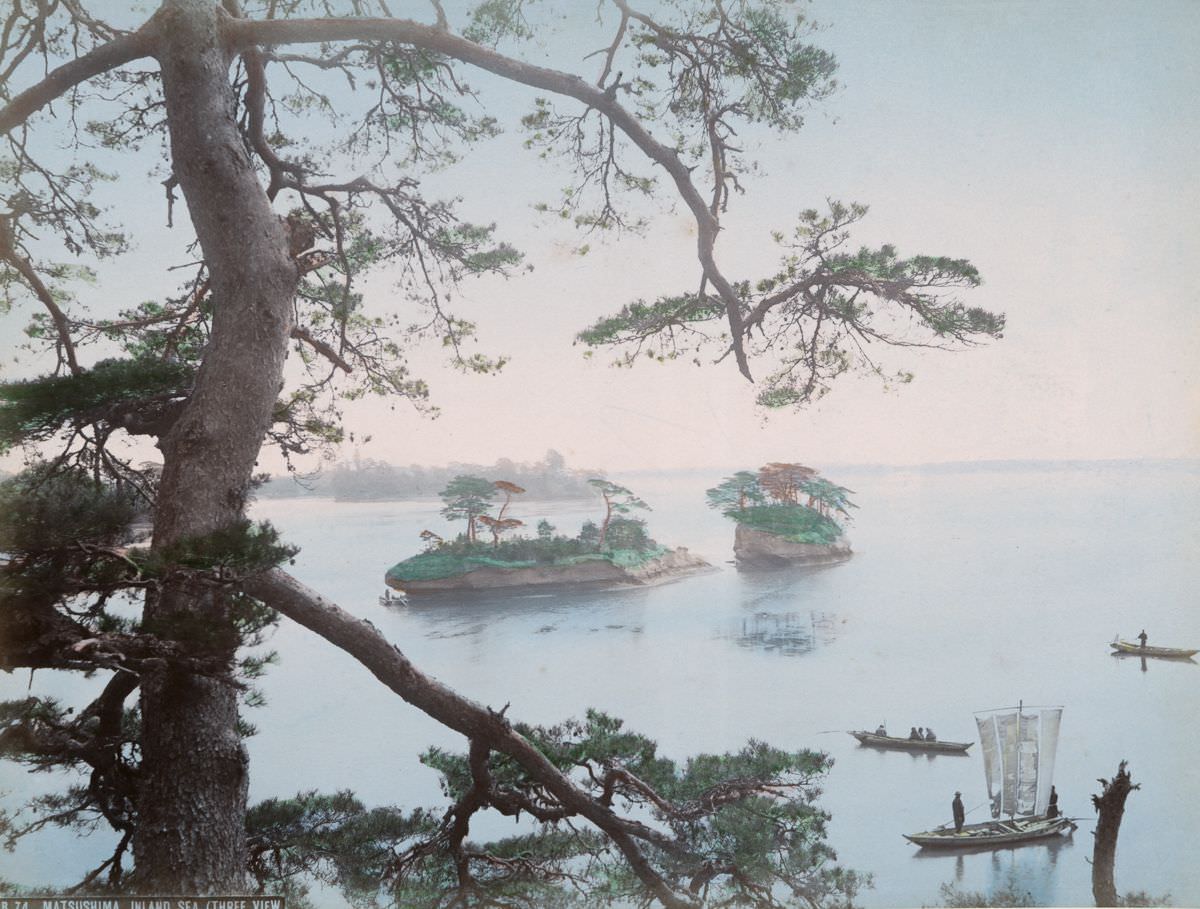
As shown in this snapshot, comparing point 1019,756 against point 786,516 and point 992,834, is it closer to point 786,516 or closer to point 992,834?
point 992,834

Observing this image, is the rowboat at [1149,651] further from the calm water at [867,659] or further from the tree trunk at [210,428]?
the tree trunk at [210,428]

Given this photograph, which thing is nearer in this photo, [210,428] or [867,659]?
[210,428]

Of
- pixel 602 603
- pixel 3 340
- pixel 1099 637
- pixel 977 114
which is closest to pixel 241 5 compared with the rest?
pixel 3 340

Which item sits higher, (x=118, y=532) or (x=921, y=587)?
(x=118, y=532)

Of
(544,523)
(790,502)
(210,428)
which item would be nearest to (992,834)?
(790,502)

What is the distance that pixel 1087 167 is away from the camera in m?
2.93

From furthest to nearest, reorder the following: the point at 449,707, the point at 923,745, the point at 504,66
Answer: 1. the point at 923,745
2. the point at 504,66
3. the point at 449,707

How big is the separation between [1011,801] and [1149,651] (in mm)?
670

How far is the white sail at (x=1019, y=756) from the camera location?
105 inches

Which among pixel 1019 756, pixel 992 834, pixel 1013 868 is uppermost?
pixel 1019 756

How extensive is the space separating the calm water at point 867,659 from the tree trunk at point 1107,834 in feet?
0.21

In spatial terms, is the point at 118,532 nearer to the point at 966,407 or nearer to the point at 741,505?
the point at 741,505

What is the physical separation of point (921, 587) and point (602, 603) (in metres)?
1.02

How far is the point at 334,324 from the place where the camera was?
2908 mm
